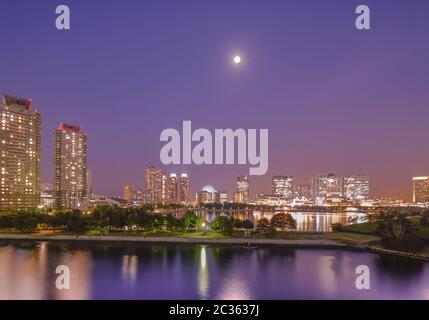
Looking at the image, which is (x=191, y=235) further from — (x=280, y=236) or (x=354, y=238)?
(x=354, y=238)

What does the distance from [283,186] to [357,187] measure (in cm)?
2709

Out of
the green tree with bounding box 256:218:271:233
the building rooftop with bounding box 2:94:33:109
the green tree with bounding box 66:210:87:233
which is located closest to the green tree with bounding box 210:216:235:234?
the green tree with bounding box 256:218:271:233

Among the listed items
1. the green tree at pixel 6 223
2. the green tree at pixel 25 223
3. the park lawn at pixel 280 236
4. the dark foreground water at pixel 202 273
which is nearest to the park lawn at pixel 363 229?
the park lawn at pixel 280 236

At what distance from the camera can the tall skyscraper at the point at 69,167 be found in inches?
3305

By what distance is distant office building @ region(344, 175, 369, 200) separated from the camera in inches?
5787

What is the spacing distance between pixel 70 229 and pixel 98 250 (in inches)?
329

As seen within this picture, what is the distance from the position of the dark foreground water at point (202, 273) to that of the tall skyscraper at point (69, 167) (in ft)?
194

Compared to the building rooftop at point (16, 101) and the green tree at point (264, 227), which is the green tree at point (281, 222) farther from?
the building rooftop at point (16, 101)

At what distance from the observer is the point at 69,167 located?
Result: 86.2 m

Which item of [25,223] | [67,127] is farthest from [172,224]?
[67,127]

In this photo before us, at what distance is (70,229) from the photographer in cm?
3338

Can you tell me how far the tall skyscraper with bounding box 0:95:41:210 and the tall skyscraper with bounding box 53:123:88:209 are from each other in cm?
1932

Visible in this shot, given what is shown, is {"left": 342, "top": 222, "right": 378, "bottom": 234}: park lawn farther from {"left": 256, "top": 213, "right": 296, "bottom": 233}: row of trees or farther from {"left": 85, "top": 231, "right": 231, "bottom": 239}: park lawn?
{"left": 85, "top": 231, "right": 231, "bottom": 239}: park lawn
